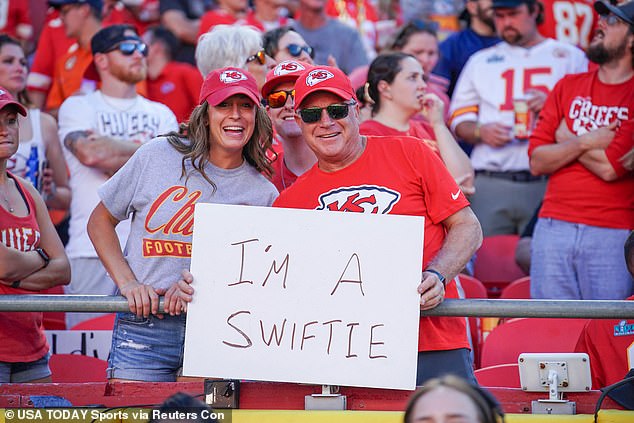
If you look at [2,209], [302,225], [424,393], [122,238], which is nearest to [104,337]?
[122,238]

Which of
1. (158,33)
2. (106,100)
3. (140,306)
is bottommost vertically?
(140,306)

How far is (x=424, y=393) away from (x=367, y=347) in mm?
904

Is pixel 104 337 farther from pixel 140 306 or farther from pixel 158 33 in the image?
pixel 158 33

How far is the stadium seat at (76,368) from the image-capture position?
5.13m

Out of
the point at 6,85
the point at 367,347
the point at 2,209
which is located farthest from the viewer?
the point at 6,85

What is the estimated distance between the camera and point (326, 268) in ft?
13.0

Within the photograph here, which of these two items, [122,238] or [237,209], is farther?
[122,238]

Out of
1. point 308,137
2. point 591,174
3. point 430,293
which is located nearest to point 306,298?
point 430,293

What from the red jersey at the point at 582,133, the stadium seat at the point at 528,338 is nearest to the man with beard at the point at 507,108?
the red jersey at the point at 582,133

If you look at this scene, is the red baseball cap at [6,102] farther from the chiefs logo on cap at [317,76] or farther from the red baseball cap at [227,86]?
the chiefs logo on cap at [317,76]

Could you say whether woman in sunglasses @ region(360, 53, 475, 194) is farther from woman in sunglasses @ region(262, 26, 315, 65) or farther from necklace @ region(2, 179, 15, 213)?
necklace @ region(2, 179, 15, 213)

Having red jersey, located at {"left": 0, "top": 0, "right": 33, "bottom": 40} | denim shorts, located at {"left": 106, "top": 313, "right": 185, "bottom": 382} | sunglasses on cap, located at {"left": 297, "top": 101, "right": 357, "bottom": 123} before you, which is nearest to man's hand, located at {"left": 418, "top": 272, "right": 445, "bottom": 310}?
sunglasses on cap, located at {"left": 297, "top": 101, "right": 357, "bottom": 123}

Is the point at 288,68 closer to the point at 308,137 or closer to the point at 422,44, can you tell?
the point at 308,137

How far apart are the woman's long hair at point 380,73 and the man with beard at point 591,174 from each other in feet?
3.04
